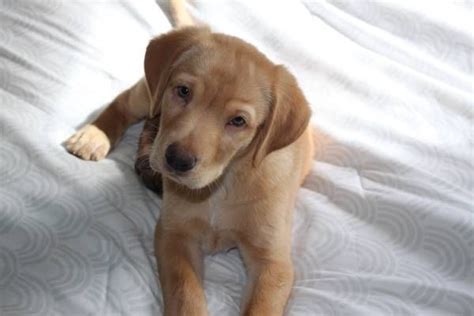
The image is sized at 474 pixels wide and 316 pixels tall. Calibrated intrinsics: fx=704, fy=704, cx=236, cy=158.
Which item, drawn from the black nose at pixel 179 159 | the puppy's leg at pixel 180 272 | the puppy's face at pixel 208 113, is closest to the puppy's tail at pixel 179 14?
the puppy's face at pixel 208 113

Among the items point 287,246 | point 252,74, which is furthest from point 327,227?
point 252,74

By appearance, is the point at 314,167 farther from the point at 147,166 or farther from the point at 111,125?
the point at 111,125

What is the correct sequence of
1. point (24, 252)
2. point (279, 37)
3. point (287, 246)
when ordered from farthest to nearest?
point (279, 37)
point (287, 246)
point (24, 252)

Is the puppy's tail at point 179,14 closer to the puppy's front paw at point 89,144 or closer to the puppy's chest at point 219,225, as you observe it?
the puppy's front paw at point 89,144

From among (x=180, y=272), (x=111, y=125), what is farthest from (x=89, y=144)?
(x=180, y=272)

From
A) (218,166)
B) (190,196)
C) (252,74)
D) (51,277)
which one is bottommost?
(51,277)

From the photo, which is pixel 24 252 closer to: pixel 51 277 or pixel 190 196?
pixel 51 277
